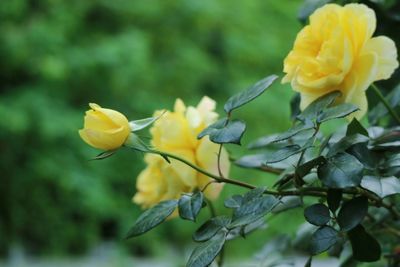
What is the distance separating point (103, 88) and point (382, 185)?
338cm

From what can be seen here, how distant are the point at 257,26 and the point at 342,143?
359 centimetres

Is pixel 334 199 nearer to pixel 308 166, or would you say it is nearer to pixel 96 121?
pixel 308 166

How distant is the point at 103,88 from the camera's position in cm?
370

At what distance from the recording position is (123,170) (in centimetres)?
365

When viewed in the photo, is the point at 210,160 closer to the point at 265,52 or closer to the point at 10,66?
the point at 10,66

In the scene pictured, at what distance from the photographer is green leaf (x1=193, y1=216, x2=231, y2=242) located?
0.39m

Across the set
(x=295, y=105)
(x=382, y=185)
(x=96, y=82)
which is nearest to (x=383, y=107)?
(x=295, y=105)

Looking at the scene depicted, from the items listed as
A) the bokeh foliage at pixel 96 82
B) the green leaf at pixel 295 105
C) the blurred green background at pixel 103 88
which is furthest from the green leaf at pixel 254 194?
the bokeh foliage at pixel 96 82

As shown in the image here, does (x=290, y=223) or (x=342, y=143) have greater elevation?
(x=342, y=143)

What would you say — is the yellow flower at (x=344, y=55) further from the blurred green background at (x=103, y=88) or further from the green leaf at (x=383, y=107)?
the blurred green background at (x=103, y=88)

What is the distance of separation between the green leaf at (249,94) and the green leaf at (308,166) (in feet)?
0.17

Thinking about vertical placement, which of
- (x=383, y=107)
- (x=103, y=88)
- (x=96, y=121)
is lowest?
(x=103, y=88)

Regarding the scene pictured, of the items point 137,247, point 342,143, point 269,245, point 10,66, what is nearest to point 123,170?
point 137,247

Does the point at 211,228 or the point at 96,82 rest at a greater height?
the point at 211,228
